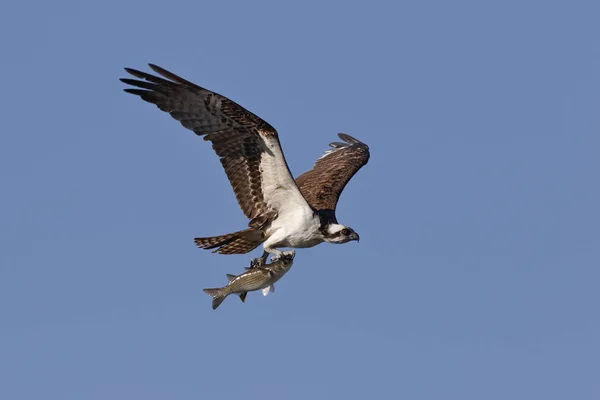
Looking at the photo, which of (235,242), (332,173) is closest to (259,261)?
(235,242)

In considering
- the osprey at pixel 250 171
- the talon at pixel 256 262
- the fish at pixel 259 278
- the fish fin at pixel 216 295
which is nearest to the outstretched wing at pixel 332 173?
the osprey at pixel 250 171

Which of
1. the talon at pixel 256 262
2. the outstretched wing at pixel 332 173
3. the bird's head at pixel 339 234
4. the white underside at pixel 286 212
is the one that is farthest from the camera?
the outstretched wing at pixel 332 173

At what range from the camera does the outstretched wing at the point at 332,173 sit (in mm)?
19147

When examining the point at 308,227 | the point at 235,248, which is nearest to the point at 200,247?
the point at 235,248

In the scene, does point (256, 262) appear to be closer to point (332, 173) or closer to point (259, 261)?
point (259, 261)

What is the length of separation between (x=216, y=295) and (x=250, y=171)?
6.42 ft

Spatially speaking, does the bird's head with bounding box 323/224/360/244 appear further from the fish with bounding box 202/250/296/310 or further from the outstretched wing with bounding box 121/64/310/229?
the fish with bounding box 202/250/296/310

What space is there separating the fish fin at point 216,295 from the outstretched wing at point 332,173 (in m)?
2.72

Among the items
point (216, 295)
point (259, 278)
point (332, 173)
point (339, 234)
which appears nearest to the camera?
point (259, 278)

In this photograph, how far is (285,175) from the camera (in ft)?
55.1

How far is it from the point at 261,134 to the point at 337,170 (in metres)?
4.74

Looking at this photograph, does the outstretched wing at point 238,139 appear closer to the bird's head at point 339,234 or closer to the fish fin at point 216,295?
the bird's head at point 339,234

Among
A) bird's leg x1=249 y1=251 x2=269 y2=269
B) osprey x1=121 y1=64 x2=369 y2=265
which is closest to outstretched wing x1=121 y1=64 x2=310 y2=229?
osprey x1=121 y1=64 x2=369 y2=265

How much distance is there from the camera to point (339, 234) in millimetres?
17094
